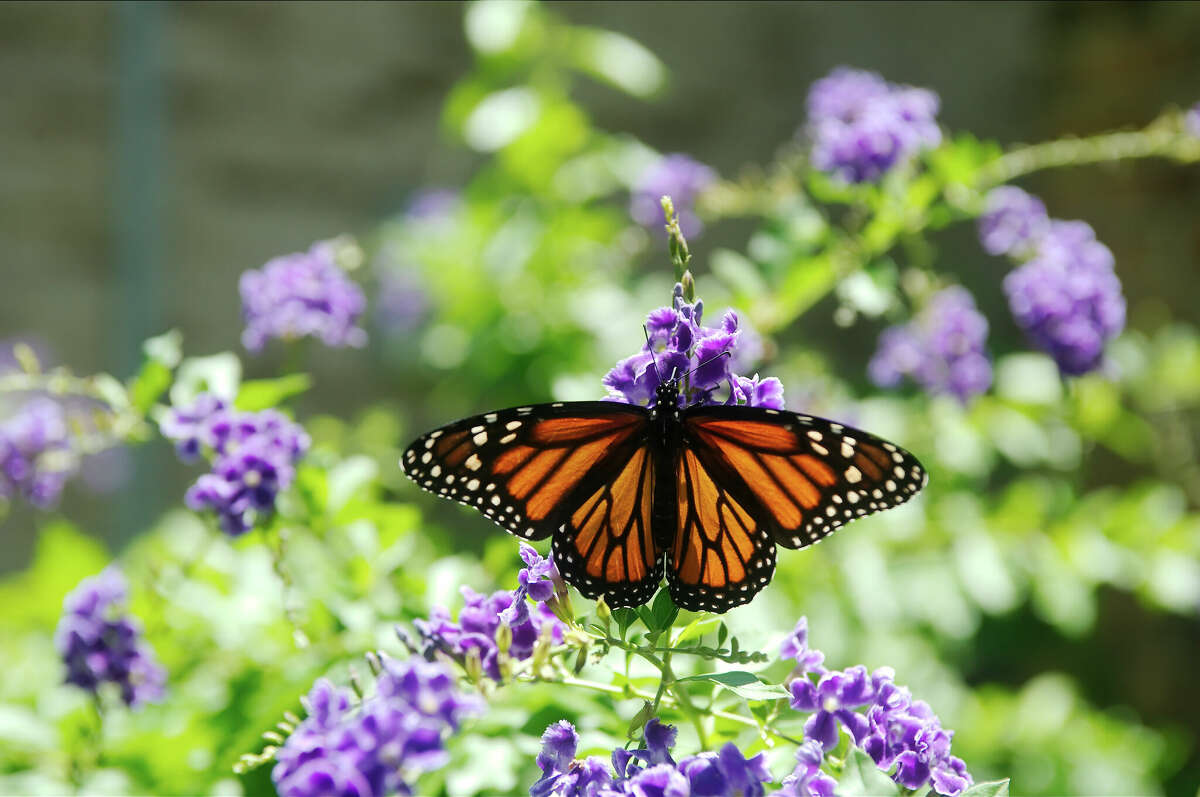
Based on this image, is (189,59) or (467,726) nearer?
(467,726)

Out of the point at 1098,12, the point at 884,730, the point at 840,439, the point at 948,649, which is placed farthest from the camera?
the point at 1098,12

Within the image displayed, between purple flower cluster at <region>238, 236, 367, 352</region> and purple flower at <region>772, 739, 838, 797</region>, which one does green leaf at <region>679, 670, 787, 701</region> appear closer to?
purple flower at <region>772, 739, 838, 797</region>

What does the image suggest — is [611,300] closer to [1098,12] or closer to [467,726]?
[467,726]

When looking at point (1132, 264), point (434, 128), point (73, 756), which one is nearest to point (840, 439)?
point (73, 756)

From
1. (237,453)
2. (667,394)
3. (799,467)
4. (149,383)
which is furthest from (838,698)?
(149,383)

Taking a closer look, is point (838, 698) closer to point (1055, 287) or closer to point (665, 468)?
point (665, 468)

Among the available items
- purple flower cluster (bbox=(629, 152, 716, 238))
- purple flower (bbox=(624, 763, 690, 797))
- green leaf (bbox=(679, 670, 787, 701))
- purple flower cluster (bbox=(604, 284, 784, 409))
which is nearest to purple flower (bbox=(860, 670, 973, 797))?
green leaf (bbox=(679, 670, 787, 701))

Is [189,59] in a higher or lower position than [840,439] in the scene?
higher
